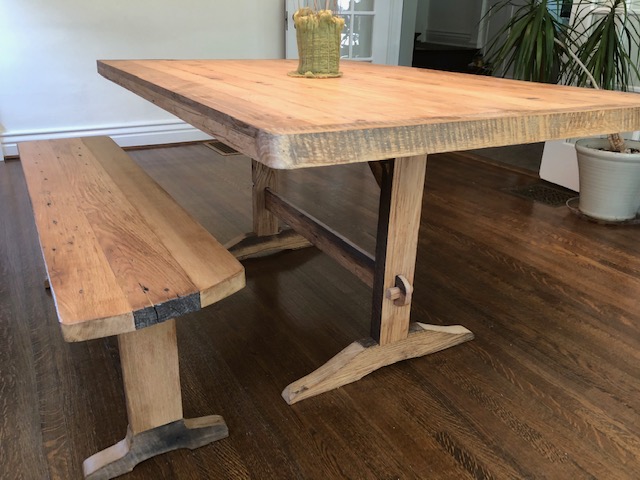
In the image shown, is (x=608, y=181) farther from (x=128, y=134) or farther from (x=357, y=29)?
(x=128, y=134)

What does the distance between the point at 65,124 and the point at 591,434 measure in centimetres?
359

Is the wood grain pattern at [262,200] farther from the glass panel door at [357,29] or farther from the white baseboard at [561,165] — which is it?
the glass panel door at [357,29]

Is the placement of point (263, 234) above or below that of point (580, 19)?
below

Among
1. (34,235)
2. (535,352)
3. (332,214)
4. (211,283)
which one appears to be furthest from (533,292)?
(34,235)

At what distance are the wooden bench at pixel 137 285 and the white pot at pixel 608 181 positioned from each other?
1999mm

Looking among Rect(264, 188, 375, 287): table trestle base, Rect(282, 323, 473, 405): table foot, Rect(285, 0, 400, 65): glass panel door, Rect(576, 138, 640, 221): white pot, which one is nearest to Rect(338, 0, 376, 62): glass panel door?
Rect(285, 0, 400, 65): glass panel door

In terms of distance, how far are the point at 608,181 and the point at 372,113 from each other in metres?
1.98

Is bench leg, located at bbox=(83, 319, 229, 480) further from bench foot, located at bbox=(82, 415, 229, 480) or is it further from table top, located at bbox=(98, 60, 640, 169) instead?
table top, located at bbox=(98, 60, 640, 169)

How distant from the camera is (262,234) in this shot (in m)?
2.24

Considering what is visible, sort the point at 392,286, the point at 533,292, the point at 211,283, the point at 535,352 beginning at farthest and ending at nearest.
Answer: the point at 533,292 → the point at 535,352 → the point at 392,286 → the point at 211,283

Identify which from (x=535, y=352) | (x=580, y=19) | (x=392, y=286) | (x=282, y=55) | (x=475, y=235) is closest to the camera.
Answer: (x=392, y=286)

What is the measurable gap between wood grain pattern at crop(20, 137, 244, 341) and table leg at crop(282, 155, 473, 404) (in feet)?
1.43

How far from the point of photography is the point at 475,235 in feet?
8.17

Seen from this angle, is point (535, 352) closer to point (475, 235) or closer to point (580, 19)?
point (475, 235)
